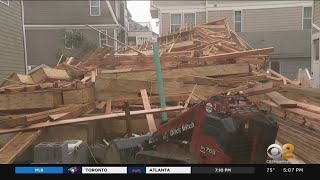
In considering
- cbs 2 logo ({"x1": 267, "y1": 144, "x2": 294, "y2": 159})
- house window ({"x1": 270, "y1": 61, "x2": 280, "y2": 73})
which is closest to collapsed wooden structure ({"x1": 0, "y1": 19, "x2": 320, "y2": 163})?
cbs 2 logo ({"x1": 267, "y1": 144, "x2": 294, "y2": 159})

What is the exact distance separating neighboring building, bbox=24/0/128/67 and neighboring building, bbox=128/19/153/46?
0.19 m

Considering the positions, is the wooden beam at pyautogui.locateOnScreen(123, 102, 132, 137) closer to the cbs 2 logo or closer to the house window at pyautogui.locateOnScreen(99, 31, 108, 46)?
the cbs 2 logo

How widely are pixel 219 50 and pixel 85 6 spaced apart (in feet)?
8.99

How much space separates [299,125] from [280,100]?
2.08 ft

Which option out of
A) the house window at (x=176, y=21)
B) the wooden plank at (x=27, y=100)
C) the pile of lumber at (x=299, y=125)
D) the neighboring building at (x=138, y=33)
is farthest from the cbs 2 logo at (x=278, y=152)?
the house window at (x=176, y=21)

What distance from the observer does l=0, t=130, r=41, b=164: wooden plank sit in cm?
287

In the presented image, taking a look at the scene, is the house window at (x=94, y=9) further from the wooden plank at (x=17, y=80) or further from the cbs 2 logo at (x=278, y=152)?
the cbs 2 logo at (x=278, y=152)

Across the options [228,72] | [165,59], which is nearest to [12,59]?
[165,59]

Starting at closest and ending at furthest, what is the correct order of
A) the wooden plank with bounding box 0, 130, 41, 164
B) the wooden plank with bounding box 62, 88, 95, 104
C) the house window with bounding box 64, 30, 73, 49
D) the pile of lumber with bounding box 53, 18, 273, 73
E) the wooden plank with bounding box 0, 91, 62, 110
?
the wooden plank with bounding box 0, 130, 41, 164 → the wooden plank with bounding box 0, 91, 62, 110 → the wooden plank with bounding box 62, 88, 95, 104 → the pile of lumber with bounding box 53, 18, 273, 73 → the house window with bounding box 64, 30, 73, 49

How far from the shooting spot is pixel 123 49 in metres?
6.23

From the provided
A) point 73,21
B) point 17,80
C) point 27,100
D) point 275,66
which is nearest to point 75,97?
point 27,100

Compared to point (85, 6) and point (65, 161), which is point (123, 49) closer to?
point (85, 6)

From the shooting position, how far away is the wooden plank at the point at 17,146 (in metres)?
2.87

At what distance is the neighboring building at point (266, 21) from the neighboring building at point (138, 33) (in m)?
1.27
